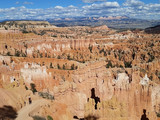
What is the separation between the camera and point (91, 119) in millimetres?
16406

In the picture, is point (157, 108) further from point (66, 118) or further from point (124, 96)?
point (66, 118)

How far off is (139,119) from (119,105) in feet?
11.2

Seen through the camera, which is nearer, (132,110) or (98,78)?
(132,110)

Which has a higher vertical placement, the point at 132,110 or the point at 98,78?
the point at 98,78

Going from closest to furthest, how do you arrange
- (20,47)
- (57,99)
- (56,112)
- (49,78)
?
(56,112)
(57,99)
(49,78)
(20,47)

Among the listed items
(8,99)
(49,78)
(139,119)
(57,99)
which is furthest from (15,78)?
(139,119)

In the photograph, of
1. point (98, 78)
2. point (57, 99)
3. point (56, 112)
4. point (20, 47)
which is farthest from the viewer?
point (20, 47)

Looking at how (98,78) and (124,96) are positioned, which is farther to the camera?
(98,78)

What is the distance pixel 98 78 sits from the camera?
836 inches

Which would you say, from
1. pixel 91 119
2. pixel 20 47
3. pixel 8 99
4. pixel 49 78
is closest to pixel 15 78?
pixel 49 78

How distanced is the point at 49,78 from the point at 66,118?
19.9m

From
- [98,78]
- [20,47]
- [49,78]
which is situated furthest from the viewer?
[20,47]

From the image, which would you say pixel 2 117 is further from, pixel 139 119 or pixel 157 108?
pixel 157 108

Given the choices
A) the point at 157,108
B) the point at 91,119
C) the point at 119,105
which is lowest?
the point at 157,108
